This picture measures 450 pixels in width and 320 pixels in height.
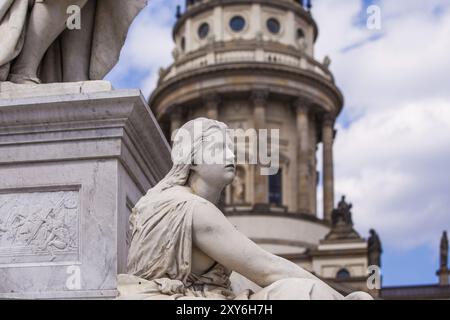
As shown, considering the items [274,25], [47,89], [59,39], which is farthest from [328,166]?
[47,89]

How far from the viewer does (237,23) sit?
6381cm

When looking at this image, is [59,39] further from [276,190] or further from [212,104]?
[276,190]

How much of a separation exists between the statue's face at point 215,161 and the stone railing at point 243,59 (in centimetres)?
5527

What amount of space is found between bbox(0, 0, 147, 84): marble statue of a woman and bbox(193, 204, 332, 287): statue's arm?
71.6 inches

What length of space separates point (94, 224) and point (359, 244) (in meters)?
51.0

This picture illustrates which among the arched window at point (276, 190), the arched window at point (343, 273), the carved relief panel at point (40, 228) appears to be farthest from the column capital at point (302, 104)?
the carved relief panel at point (40, 228)

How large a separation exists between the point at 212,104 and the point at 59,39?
177ft

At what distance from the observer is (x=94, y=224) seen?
5.78 meters

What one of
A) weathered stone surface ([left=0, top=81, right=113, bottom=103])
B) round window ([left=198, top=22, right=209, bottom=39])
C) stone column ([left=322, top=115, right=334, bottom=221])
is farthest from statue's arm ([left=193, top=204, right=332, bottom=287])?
round window ([left=198, top=22, right=209, bottom=39])

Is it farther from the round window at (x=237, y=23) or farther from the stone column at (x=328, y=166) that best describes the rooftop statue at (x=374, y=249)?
the round window at (x=237, y=23)

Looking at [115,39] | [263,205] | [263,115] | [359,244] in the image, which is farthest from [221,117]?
[115,39]

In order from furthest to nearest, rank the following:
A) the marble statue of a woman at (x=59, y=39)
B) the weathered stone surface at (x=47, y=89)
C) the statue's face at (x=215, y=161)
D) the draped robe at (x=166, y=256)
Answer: the marble statue of a woman at (x=59, y=39)
the weathered stone surface at (x=47, y=89)
the statue's face at (x=215, y=161)
the draped robe at (x=166, y=256)

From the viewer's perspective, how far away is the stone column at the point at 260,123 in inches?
2319
